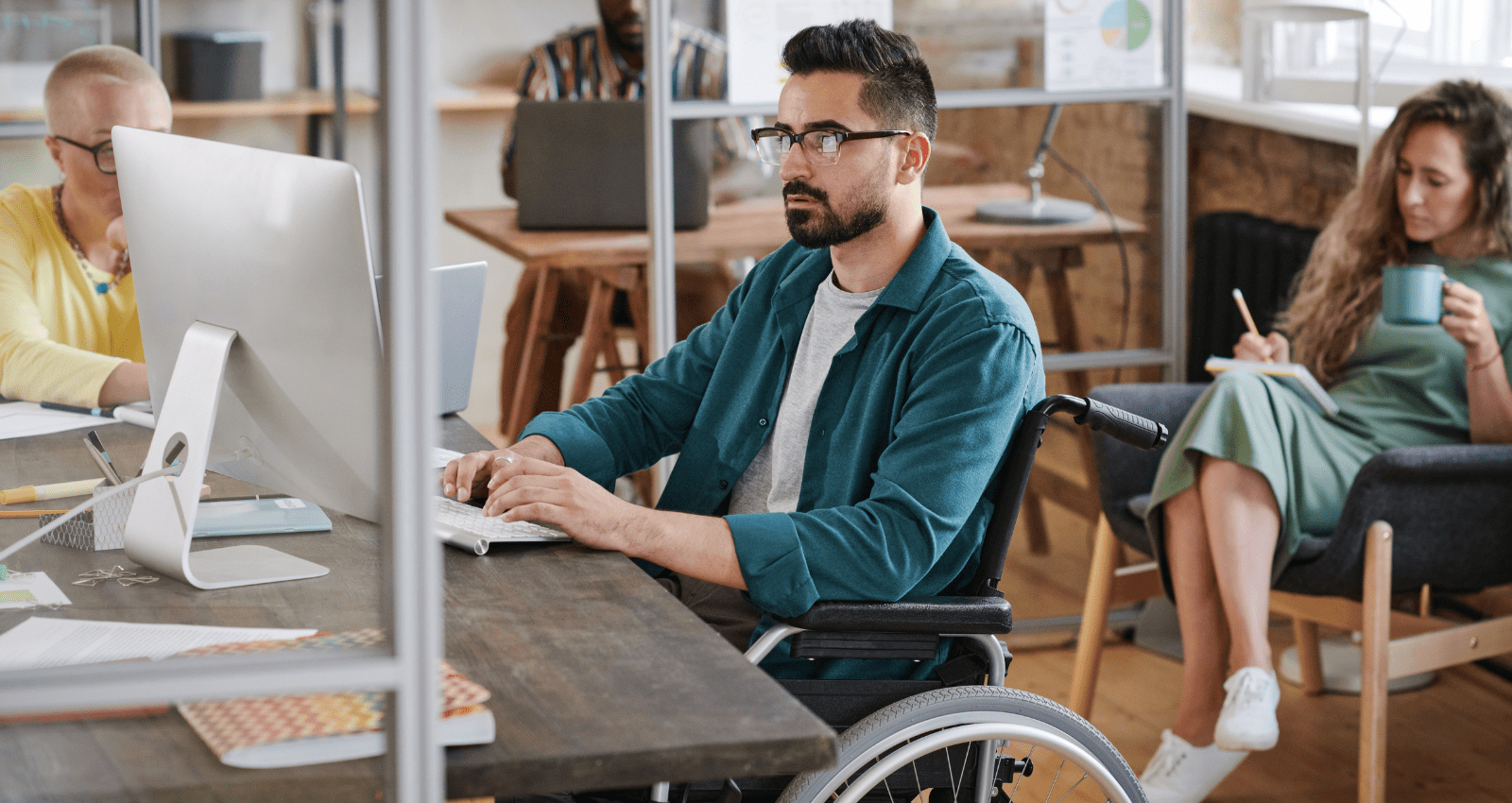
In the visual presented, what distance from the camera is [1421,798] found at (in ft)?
7.60

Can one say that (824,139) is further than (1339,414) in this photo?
No

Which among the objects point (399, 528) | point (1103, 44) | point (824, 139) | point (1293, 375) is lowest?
point (1293, 375)

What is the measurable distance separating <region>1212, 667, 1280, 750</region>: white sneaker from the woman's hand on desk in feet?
1.76

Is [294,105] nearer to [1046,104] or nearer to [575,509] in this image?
[1046,104]

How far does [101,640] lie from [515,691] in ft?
1.14

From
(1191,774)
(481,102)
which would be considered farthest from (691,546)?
(481,102)

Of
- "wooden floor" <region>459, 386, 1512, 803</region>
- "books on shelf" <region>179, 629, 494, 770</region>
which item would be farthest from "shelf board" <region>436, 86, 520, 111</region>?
"books on shelf" <region>179, 629, 494, 770</region>

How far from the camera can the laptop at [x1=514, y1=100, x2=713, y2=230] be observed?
10.2ft

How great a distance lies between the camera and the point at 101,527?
1.38 metres

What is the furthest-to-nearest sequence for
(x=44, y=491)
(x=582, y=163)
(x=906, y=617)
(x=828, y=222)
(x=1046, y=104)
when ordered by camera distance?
(x=582, y=163) < (x=1046, y=104) < (x=828, y=222) < (x=44, y=491) < (x=906, y=617)

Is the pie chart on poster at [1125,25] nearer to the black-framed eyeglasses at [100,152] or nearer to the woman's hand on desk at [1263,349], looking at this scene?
the woman's hand on desk at [1263,349]

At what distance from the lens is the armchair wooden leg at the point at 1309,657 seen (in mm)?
2688

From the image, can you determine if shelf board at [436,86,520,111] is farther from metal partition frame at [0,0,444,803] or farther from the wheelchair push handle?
metal partition frame at [0,0,444,803]

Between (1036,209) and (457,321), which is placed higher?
(1036,209)
